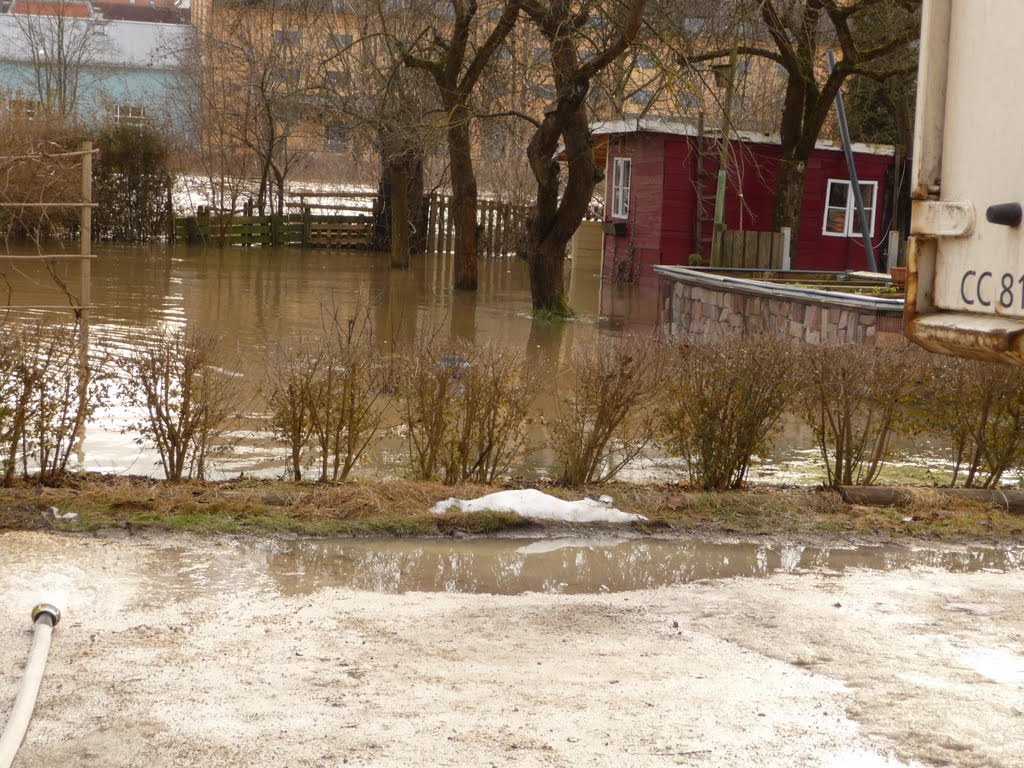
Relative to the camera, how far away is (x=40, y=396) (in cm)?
761

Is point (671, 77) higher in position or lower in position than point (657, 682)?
higher

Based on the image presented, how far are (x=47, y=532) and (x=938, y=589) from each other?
4.94 m

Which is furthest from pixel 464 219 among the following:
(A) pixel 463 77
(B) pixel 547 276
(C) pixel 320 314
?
(C) pixel 320 314

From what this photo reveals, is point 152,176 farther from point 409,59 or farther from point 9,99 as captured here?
point 409,59

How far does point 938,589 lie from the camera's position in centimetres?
659

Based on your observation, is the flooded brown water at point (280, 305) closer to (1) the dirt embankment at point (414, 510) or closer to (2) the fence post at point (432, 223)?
(1) the dirt embankment at point (414, 510)

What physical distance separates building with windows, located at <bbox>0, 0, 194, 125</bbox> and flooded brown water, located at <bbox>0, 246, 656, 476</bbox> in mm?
7471

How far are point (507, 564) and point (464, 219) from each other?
19.3 m

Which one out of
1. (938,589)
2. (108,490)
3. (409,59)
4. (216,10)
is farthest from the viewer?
(216,10)

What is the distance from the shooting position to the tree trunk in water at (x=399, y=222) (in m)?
31.3

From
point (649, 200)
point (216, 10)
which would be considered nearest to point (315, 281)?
point (649, 200)

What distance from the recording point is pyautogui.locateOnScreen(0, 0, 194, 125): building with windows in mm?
39406

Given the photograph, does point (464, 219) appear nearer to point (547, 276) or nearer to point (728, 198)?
point (547, 276)

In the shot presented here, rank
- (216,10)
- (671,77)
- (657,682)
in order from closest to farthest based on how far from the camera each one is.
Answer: (657,682) → (671,77) → (216,10)
